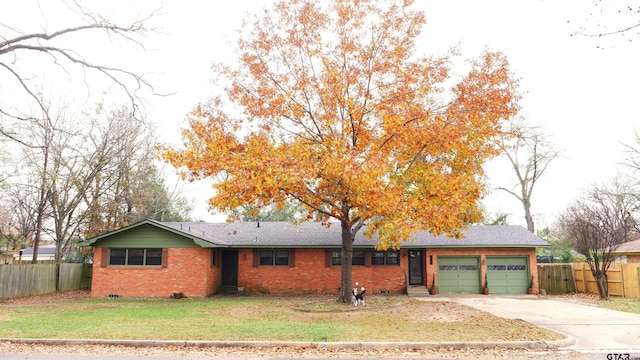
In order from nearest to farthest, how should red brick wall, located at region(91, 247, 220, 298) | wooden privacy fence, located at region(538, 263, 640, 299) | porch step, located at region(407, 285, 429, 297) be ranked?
wooden privacy fence, located at region(538, 263, 640, 299), red brick wall, located at region(91, 247, 220, 298), porch step, located at region(407, 285, 429, 297)

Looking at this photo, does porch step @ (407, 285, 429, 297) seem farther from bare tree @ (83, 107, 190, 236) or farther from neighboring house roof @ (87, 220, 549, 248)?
bare tree @ (83, 107, 190, 236)

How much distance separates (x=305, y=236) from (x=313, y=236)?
1.51ft

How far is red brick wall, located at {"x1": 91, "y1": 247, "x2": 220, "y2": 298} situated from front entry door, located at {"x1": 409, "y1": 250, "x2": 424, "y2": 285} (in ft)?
37.6

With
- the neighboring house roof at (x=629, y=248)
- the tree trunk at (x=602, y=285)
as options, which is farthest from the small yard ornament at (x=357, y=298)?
the neighboring house roof at (x=629, y=248)

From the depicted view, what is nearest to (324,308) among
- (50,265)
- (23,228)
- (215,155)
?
(215,155)

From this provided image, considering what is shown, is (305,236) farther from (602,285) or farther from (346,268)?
(602,285)

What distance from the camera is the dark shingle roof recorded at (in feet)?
82.5

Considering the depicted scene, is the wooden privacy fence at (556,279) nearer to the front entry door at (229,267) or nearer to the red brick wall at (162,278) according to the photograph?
the front entry door at (229,267)

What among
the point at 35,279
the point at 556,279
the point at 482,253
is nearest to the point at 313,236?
the point at 482,253

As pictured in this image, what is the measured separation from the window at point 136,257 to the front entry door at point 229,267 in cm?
429

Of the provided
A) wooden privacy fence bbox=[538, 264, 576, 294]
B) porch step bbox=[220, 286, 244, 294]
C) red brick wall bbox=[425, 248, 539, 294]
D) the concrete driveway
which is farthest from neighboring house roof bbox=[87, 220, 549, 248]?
the concrete driveway

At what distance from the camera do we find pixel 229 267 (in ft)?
88.8

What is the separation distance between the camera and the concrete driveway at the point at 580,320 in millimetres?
11062

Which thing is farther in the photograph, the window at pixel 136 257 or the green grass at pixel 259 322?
the window at pixel 136 257
